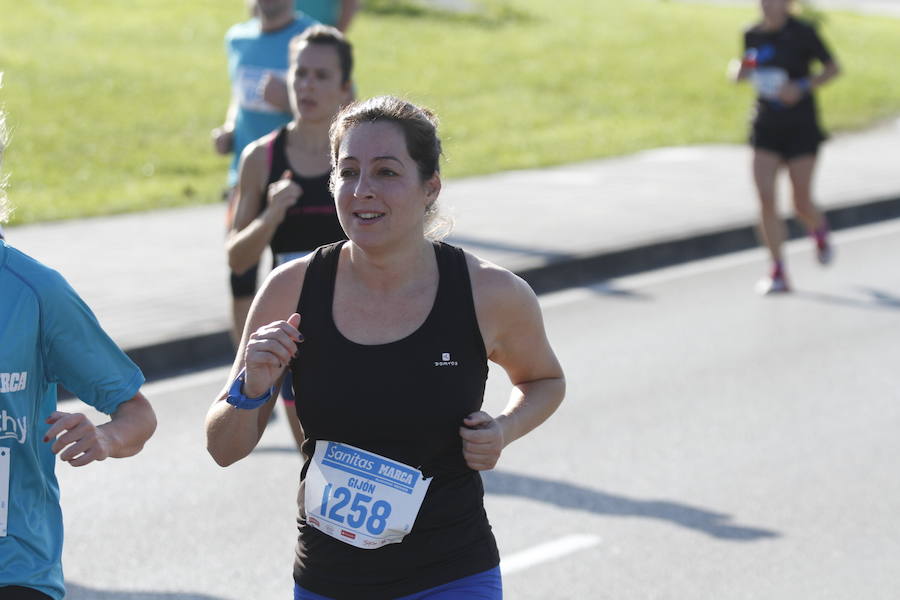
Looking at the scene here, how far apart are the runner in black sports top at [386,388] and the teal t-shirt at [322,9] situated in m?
6.47

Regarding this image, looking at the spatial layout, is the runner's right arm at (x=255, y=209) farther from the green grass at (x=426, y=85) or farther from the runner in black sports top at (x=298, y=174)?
the green grass at (x=426, y=85)

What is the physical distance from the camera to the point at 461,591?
11.3 feet

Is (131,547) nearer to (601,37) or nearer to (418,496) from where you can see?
(418,496)

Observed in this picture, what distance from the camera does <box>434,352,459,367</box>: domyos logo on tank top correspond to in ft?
11.3

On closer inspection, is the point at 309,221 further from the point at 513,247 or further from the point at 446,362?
the point at 513,247

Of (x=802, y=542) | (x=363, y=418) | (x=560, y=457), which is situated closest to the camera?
(x=363, y=418)

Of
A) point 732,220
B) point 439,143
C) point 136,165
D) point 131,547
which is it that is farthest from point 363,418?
point 136,165

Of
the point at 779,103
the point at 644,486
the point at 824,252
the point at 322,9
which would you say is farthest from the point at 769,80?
Answer: the point at 644,486

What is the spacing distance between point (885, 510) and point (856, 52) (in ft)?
77.9

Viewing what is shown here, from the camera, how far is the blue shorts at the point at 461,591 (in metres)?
3.42

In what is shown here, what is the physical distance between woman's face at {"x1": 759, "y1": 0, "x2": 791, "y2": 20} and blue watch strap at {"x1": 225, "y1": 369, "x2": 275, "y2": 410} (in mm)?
8146

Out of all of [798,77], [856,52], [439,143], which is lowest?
[856,52]

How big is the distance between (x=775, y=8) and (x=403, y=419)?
8.09m

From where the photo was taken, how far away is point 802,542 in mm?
6090
